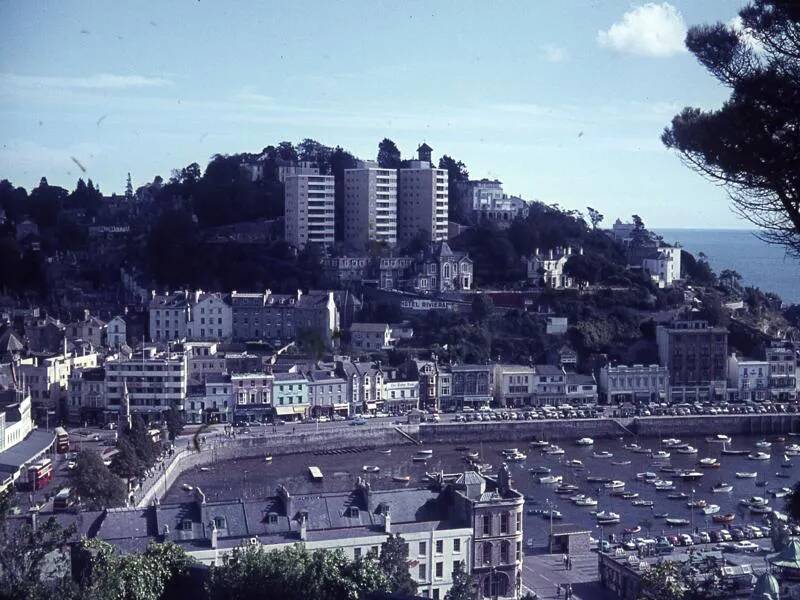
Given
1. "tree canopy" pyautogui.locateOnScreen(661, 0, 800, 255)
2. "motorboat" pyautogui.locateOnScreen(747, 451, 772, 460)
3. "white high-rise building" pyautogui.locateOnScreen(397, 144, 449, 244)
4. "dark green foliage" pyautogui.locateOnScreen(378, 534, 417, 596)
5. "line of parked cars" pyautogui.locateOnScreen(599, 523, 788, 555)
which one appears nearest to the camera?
"tree canopy" pyautogui.locateOnScreen(661, 0, 800, 255)

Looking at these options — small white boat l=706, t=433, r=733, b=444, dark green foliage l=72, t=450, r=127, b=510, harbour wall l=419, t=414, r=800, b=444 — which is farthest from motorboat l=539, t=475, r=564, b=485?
dark green foliage l=72, t=450, r=127, b=510

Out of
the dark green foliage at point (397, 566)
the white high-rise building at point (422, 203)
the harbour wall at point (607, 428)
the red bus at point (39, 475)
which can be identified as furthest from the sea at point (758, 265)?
the dark green foliage at point (397, 566)

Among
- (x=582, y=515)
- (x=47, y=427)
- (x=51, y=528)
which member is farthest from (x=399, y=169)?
(x=51, y=528)

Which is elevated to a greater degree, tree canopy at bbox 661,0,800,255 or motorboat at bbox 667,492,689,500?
tree canopy at bbox 661,0,800,255

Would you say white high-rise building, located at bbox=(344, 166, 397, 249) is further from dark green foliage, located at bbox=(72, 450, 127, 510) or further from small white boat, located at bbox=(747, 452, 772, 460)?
dark green foliage, located at bbox=(72, 450, 127, 510)

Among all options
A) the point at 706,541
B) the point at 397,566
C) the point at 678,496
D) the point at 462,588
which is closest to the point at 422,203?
the point at 678,496

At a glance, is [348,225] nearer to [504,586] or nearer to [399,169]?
[399,169]
